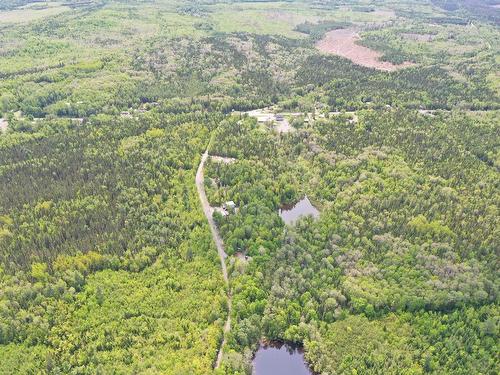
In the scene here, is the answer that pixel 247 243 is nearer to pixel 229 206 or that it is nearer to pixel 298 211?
pixel 229 206

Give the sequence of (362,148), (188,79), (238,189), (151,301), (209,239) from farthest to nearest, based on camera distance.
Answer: (188,79) → (362,148) → (238,189) → (209,239) → (151,301)

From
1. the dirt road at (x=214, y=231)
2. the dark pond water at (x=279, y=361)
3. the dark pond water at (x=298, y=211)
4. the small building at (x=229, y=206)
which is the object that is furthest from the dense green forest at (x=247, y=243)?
the dark pond water at (x=298, y=211)

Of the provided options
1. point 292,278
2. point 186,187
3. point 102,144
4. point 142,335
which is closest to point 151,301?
point 142,335

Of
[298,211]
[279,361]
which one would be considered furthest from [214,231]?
[279,361]

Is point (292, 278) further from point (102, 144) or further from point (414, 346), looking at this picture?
point (102, 144)

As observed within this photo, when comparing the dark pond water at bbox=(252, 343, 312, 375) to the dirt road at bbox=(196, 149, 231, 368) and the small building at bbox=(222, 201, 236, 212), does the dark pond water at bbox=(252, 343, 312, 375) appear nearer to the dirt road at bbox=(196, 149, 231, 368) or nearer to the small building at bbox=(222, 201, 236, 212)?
the dirt road at bbox=(196, 149, 231, 368)

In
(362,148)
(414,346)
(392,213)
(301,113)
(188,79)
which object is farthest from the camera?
(188,79)

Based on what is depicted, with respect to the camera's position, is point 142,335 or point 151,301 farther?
point 151,301
